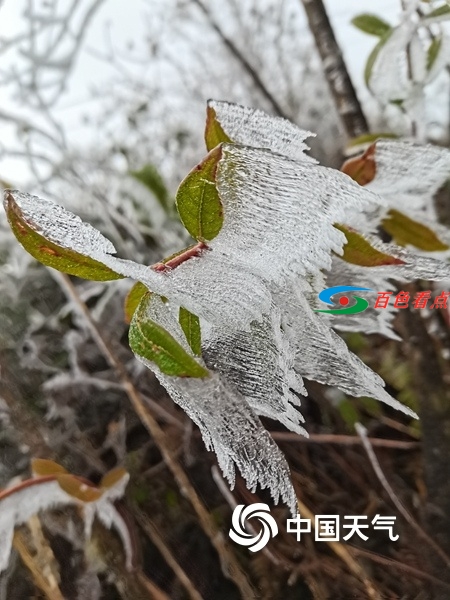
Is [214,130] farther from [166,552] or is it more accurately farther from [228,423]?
[166,552]

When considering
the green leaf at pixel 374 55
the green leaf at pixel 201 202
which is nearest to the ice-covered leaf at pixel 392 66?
the green leaf at pixel 374 55

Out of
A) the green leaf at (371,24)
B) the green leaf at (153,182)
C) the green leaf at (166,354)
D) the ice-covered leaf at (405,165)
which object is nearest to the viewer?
the green leaf at (166,354)

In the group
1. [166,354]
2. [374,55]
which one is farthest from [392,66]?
[166,354]

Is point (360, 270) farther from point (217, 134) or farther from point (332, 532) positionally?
point (332, 532)

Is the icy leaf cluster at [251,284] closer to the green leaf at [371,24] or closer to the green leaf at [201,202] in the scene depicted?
the green leaf at [201,202]

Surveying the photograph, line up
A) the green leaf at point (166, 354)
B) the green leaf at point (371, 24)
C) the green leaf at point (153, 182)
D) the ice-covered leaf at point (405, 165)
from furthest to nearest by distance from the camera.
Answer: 1. the green leaf at point (153, 182)
2. the green leaf at point (371, 24)
3. the ice-covered leaf at point (405, 165)
4. the green leaf at point (166, 354)

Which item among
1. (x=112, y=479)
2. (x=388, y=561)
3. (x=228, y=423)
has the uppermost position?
(x=228, y=423)
